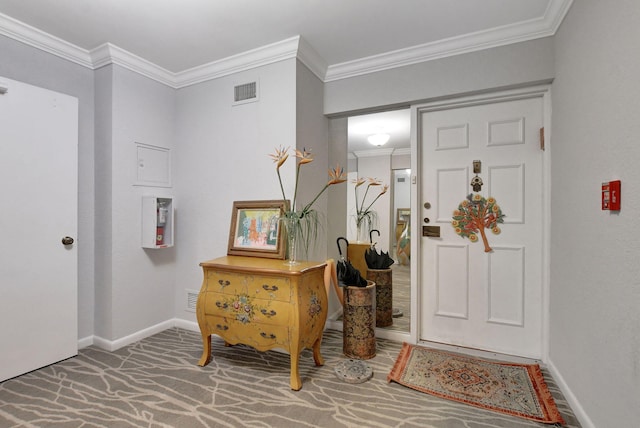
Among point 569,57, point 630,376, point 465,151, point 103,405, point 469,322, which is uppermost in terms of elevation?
point 569,57

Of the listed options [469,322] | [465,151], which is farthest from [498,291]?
[465,151]

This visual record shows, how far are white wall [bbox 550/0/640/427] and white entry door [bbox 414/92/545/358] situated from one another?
0.26 meters

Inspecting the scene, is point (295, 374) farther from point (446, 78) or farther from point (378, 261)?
point (446, 78)

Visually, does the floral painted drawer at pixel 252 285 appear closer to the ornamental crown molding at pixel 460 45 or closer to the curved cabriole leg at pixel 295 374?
the curved cabriole leg at pixel 295 374

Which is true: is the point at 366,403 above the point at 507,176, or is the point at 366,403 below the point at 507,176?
below

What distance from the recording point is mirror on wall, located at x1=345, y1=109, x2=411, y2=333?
4.52 meters

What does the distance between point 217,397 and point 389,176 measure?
4344 millimetres

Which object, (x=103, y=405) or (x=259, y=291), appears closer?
(x=103, y=405)

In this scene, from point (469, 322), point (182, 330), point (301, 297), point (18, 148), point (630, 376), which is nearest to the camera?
point (630, 376)

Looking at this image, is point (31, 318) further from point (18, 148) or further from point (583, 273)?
point (583, 273)

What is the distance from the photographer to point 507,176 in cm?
256

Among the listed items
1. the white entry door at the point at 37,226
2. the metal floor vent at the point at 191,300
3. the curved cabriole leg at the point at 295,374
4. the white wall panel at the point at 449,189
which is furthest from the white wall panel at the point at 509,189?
the white entry door at the point at 37,226

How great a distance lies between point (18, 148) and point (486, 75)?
3.48 m

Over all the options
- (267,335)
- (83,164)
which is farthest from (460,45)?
(83,164)
